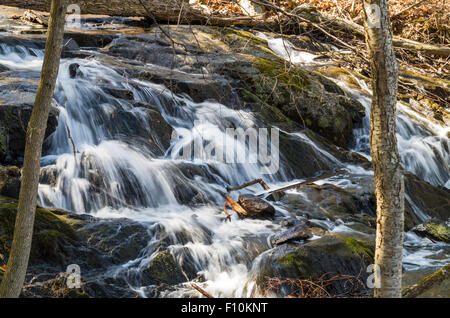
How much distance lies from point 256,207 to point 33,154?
429cm

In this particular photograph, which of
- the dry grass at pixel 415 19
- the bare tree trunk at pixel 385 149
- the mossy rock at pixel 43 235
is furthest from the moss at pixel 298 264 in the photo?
the dry grass at pixel 415 19

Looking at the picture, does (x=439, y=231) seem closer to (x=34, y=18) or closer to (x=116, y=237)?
(x=116, y=237)

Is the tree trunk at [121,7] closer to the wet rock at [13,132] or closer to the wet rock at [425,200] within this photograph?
the wet rock at [13,132]

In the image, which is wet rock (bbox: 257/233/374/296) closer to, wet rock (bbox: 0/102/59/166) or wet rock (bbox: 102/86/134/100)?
wet rock (bbox: 0/102/59/166)

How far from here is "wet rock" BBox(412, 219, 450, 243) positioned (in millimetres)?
6965

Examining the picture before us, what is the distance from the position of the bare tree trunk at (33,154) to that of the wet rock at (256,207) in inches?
164

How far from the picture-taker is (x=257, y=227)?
6.32m

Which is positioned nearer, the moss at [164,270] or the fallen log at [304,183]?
the moss at [164,270]

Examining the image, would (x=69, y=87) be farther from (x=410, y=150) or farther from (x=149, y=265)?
(x=410, y=150)

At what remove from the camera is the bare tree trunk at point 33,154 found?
2846 mm

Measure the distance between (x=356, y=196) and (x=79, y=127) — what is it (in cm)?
504

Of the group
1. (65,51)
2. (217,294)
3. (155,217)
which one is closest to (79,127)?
(155,217)

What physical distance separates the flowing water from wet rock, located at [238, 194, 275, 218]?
0.55 ft

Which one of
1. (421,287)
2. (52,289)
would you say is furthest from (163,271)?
(421,287)
